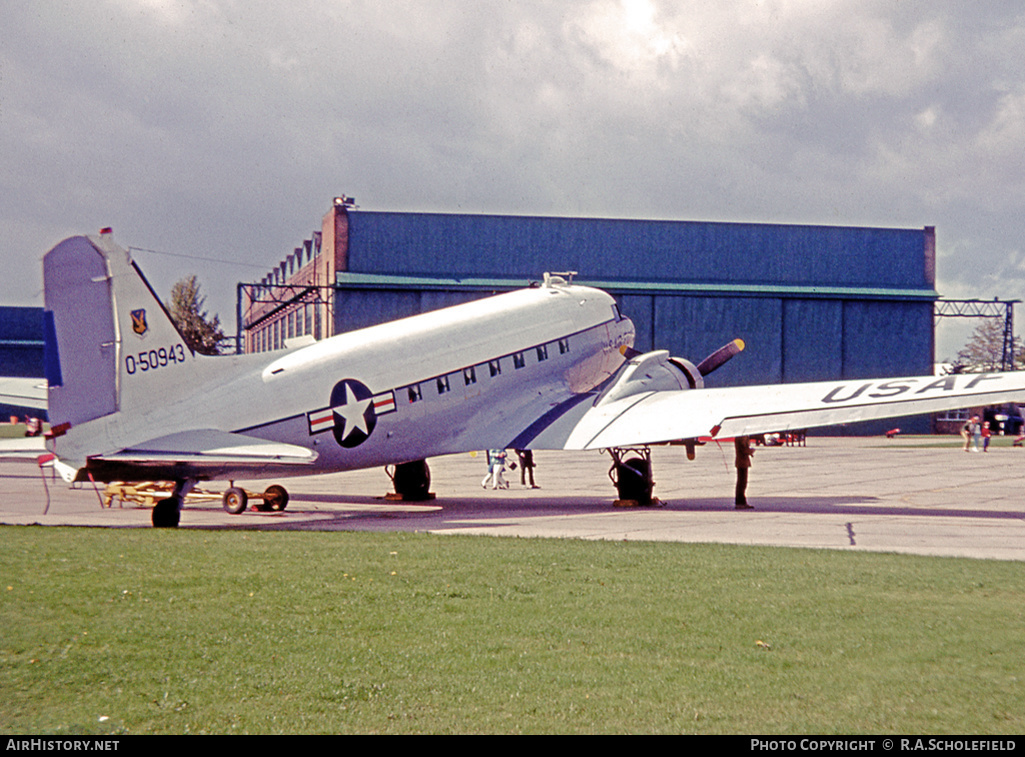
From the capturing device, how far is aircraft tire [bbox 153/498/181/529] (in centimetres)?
2003

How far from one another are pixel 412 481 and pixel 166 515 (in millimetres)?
9189

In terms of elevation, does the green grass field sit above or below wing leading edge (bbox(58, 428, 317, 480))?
below

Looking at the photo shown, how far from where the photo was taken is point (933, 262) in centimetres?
8456

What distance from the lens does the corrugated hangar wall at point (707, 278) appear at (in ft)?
250

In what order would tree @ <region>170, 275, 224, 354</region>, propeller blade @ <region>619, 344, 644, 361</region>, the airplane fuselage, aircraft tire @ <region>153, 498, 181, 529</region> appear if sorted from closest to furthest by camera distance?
1. aircraft tire @ <region>153, 498, 181, 529</region>
2. the airplane fuselage
3. propeller blade @ <region>619, 344, 644, 361</region>
4. tree @ <region>170, 275, 224, 354</region>

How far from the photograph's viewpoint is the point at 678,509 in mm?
25297

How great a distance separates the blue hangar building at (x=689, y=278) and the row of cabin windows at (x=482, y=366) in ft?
155

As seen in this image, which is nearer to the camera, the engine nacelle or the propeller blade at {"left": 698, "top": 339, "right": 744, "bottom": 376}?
the engine nacelle

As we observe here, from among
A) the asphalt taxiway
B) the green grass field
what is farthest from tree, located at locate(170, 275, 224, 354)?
the green grass field

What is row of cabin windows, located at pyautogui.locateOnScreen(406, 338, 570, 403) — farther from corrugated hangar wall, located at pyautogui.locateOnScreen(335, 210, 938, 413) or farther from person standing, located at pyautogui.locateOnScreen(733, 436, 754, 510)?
corrugated hangar wall, located at pyautogui.locateOnScreen(335, 210, 938, 413)

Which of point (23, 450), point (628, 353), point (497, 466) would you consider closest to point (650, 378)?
point (628, 353)

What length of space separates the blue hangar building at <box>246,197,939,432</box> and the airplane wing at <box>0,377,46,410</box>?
43773 millimetres
